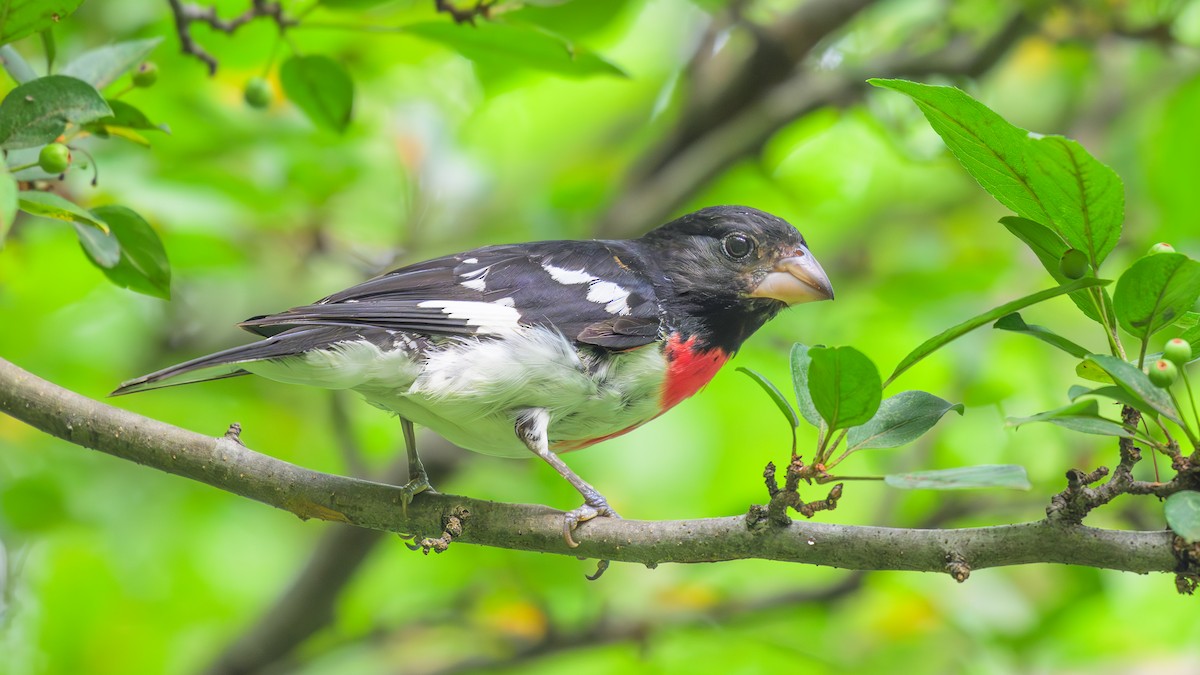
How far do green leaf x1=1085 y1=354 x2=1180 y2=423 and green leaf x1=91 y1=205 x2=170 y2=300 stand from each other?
189 centimetres

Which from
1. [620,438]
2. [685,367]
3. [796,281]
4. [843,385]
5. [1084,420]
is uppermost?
[1084,420]

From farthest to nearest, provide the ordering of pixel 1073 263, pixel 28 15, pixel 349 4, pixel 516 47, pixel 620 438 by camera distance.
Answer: pixel 620 438, pixel 349 4, pixel 516 47, pixel 28 15, pixel 1073 263

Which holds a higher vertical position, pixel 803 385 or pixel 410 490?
pixel 803 385

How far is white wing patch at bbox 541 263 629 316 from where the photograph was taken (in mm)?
3121

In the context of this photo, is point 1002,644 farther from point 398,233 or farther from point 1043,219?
point 398,233

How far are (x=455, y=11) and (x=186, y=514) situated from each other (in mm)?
3298

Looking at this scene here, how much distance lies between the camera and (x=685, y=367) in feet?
10.5

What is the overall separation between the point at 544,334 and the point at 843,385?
4.02 feet

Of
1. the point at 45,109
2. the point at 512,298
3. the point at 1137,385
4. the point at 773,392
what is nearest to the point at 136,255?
the point at 45,109

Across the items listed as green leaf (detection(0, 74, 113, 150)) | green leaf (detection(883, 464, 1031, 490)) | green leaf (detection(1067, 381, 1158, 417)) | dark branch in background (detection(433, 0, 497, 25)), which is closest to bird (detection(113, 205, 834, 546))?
green leaf (detection(0, 74, 113, 150))

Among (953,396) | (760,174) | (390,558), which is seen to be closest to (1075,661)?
(953,396)

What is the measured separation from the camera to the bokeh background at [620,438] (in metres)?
4.06

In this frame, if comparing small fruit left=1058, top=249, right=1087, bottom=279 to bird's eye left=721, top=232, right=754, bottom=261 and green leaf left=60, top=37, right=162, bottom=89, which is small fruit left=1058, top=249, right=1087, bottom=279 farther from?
green leaf left=60, top=37, right=162, bottom=89

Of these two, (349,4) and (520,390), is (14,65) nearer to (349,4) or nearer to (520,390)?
(349,4)
